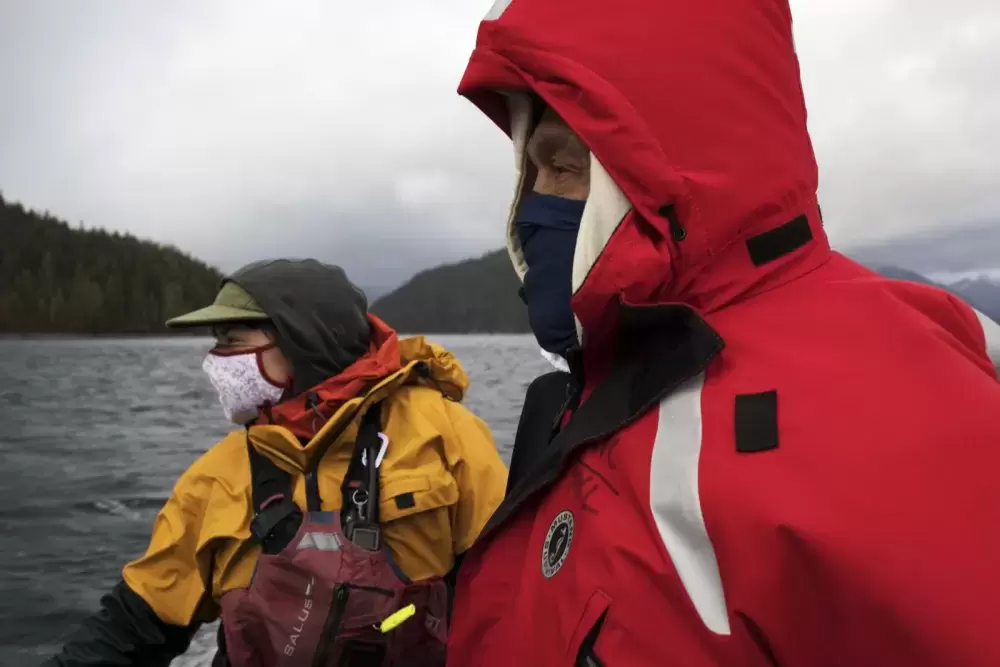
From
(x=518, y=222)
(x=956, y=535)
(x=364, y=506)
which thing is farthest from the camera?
(x=364, y=506)

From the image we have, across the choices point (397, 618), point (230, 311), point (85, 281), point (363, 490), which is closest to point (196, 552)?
point (363, 490)

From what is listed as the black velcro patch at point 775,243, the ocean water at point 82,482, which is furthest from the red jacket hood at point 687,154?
the ocean water at point 82,482

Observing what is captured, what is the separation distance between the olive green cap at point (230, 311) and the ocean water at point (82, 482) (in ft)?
9.93

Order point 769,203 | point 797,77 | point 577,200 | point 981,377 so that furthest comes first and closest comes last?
point 577,200 → point 797,77 → point 769,203 → point 981,377

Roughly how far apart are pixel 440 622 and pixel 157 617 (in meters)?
1.25

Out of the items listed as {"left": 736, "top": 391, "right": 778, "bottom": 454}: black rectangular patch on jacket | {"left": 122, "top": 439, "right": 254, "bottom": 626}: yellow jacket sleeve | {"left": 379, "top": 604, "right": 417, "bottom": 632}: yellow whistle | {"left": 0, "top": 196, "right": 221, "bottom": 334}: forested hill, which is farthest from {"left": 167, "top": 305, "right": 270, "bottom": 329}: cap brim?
{"left": 0, "top": 196, "right": 221, "bottom": 334}: forested hill

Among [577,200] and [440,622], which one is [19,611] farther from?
[577,200]

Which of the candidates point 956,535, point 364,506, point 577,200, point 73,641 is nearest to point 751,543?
point 956,535

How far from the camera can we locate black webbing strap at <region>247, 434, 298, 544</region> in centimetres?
304

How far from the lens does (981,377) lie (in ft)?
3.36

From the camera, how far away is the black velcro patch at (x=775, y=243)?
1.31m

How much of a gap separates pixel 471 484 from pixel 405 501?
13.9 inches

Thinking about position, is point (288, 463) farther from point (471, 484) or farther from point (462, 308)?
point (462, 308)

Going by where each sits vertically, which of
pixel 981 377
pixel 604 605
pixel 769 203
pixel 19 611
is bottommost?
pixel 19 611
